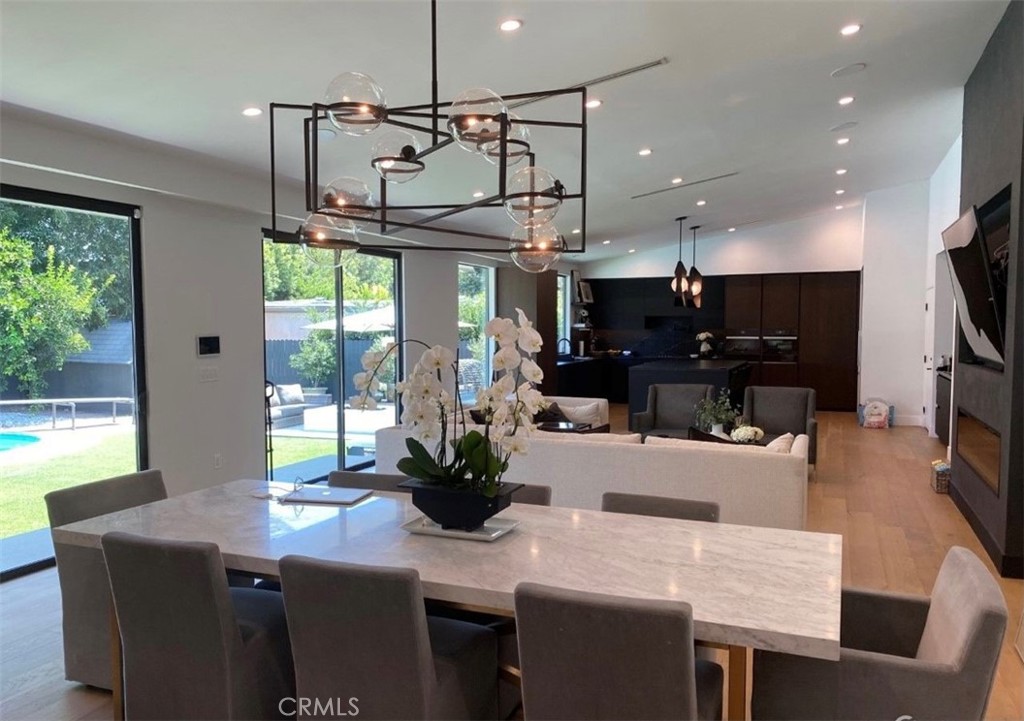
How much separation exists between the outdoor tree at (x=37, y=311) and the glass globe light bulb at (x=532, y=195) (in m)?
3.16

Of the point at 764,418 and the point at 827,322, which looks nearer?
the point at 764,418

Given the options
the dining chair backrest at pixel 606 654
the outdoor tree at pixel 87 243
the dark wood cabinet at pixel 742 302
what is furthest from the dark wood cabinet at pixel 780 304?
the dining chair backrest at pixel 606 654

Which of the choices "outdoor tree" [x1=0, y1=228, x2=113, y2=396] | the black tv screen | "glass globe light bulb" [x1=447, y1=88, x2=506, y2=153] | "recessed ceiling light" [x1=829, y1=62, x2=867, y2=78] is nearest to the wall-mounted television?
the black tv screen

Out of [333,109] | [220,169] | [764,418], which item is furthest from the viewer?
[764,418]

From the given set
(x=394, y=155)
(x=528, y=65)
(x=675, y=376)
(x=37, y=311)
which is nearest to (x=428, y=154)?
(x=394, y=155)

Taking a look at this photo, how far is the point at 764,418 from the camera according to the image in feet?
22.9

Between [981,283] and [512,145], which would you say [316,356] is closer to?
[512,145]

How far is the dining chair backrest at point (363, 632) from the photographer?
1.74m

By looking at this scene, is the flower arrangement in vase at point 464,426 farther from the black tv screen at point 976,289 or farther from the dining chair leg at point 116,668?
the black tv screen at point 976,289

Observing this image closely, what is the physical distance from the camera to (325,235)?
2.70 m

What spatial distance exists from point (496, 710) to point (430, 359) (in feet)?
3.64

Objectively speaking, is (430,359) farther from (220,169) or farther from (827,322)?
(827,322)

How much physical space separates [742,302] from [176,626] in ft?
37.2

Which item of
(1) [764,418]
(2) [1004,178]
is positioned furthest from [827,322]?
(2) [1004,178]
